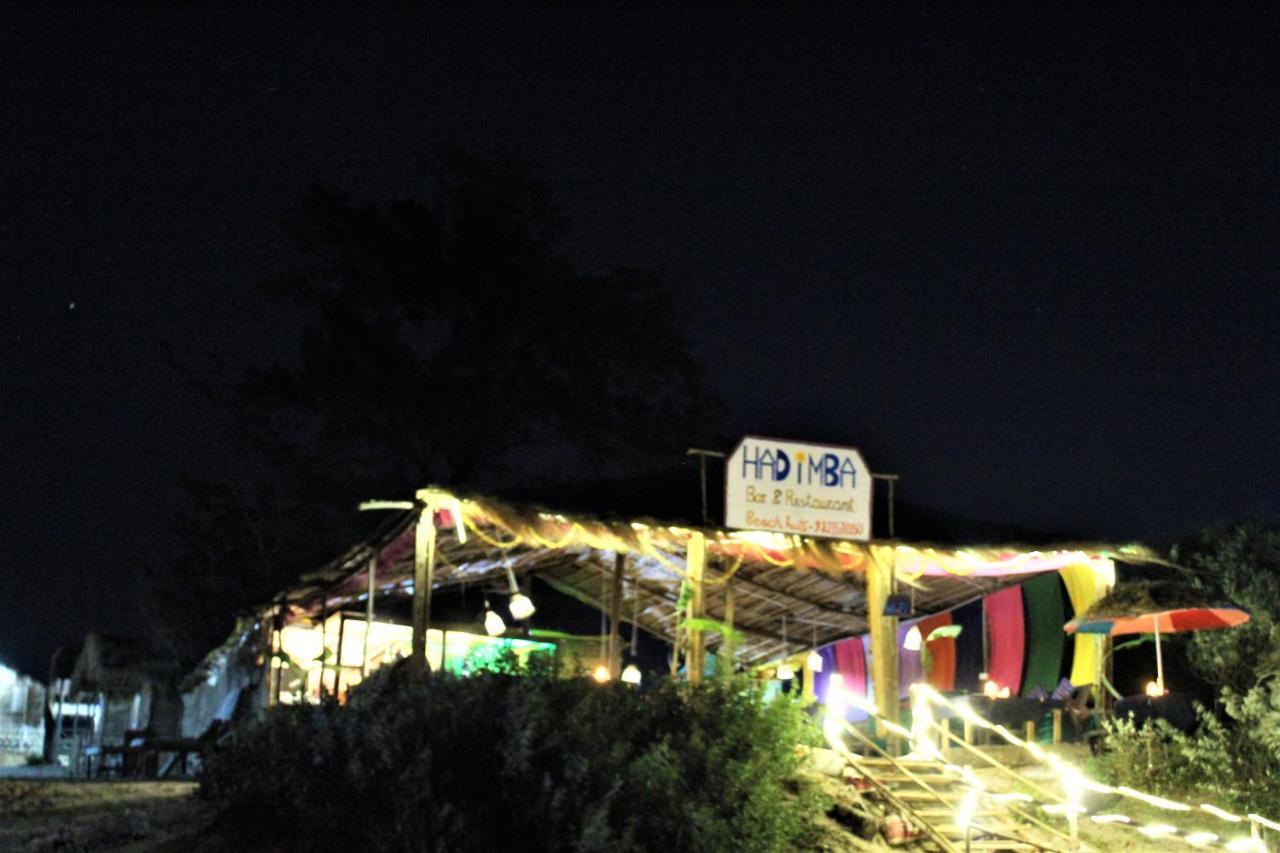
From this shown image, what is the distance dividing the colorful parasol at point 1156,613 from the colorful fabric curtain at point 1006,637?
2.32 metres

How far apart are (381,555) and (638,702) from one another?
5.67m

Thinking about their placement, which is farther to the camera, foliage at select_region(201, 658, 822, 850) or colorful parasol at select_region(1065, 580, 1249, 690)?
colorful parasol at select_region(1065, 580, 1249, 690)

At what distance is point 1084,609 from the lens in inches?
599

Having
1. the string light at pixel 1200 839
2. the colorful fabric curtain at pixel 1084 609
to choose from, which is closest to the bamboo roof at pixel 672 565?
the colorful fabric curtain at pixel 1084 609

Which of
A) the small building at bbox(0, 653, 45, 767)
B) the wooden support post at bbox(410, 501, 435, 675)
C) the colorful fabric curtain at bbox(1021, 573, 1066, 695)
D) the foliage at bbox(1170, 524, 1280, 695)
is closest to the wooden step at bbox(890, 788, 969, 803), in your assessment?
the foliage at bbox(1170, 524, 1280, 695)

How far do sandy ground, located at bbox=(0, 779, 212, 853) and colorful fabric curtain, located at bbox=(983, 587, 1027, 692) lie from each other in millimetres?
9780

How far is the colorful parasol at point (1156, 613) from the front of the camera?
12898 millimetres

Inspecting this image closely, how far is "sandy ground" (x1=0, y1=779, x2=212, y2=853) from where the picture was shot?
10.4 m

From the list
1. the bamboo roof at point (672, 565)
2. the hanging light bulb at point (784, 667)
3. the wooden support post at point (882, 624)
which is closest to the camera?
the bamboo roof at point (672, 565)

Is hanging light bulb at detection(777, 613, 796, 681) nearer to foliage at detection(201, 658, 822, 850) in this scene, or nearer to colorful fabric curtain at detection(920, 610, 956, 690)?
colorful fabric curtain at detection(920, 610, 956, 690)

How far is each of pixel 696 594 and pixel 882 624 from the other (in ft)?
7.37

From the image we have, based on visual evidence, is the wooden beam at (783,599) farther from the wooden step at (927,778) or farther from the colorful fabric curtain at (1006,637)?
the wooden step at (927,778)

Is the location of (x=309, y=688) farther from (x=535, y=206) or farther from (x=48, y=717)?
(x=48, y=717)

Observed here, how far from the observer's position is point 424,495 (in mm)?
11820
